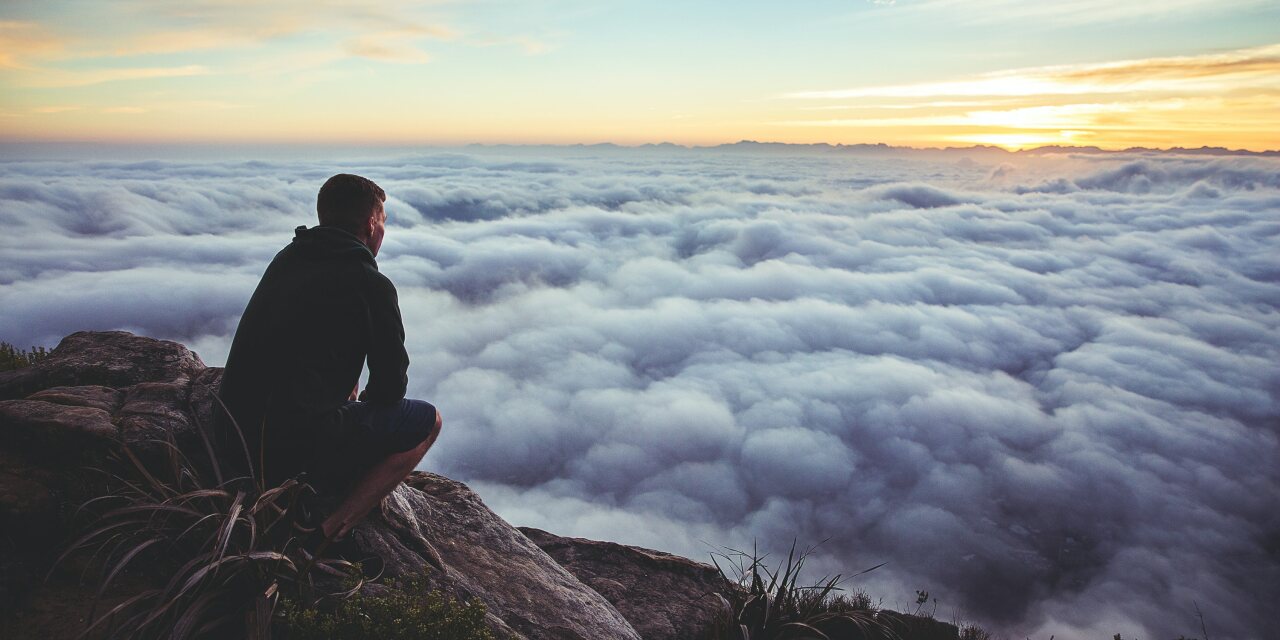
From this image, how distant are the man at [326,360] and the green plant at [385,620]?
46 centimetres

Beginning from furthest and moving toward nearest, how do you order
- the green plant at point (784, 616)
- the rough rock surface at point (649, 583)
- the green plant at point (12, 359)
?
the green plant at point (12, 359) → the rough rock surface at point (649, 583) → the green plant at point (784, 616)

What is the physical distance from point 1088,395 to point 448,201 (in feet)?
584

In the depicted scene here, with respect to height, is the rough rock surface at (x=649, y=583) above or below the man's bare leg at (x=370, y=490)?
Answer: below

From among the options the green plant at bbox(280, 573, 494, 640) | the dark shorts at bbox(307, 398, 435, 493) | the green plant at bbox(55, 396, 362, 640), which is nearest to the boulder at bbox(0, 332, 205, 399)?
the green plant at bbox(55, 396, 362, 640)

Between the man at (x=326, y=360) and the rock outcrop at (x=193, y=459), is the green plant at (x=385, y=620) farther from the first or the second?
the rock outcrop at (x=193, y=459)

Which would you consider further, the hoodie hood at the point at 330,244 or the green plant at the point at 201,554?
the hoodie hood at the point at 330,244

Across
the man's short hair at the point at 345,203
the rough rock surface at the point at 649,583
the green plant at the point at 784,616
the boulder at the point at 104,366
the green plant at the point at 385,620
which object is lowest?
the rough rock surface at the point at 649,583

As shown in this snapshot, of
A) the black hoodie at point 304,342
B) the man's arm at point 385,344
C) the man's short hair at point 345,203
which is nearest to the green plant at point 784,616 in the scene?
the man's arm at point 385,344

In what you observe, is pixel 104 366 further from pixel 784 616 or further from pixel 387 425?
pixel 784 616

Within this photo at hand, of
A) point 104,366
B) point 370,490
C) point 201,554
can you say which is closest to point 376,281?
point 370,490

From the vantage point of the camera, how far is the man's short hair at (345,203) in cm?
323

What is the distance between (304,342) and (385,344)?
389mm

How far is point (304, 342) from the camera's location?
2957 mm

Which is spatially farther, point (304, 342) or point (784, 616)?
point (784, 616)
